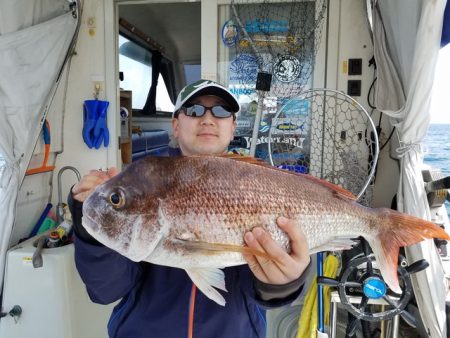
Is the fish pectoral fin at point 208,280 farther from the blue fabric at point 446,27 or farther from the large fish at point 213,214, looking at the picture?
the blue fabric at point 446,27

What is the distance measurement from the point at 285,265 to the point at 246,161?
34 centimetres

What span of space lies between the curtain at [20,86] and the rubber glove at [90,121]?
445 mm

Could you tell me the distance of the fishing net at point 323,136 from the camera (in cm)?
313

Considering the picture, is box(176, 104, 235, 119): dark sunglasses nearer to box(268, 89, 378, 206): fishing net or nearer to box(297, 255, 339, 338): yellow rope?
box(297, 255, 339, 338): yellow rope

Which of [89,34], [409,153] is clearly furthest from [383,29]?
[89,34]

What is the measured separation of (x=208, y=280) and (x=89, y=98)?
3.07 m

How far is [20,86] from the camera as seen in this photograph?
2.72 m

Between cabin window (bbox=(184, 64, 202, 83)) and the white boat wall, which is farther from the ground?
cabin window (bbox=(184, 64, 202, 83))

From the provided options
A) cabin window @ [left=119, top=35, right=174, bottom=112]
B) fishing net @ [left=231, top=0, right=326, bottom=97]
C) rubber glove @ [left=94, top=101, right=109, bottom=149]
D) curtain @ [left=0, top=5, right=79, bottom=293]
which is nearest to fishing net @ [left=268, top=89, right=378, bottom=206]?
fishing net @ [left=231, top=0, right=326, bottom=97]

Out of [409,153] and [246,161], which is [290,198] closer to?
[246,161]

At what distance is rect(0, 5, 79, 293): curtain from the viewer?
104 inches

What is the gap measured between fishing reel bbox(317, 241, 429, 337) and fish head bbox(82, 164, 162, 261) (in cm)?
154

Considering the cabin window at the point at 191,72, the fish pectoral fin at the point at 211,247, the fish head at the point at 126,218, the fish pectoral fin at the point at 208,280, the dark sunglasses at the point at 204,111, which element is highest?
→ the cabin window at the point at 191,72

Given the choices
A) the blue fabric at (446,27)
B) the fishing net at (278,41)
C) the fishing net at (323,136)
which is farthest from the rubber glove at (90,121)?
the blue fabric at (446,27)
